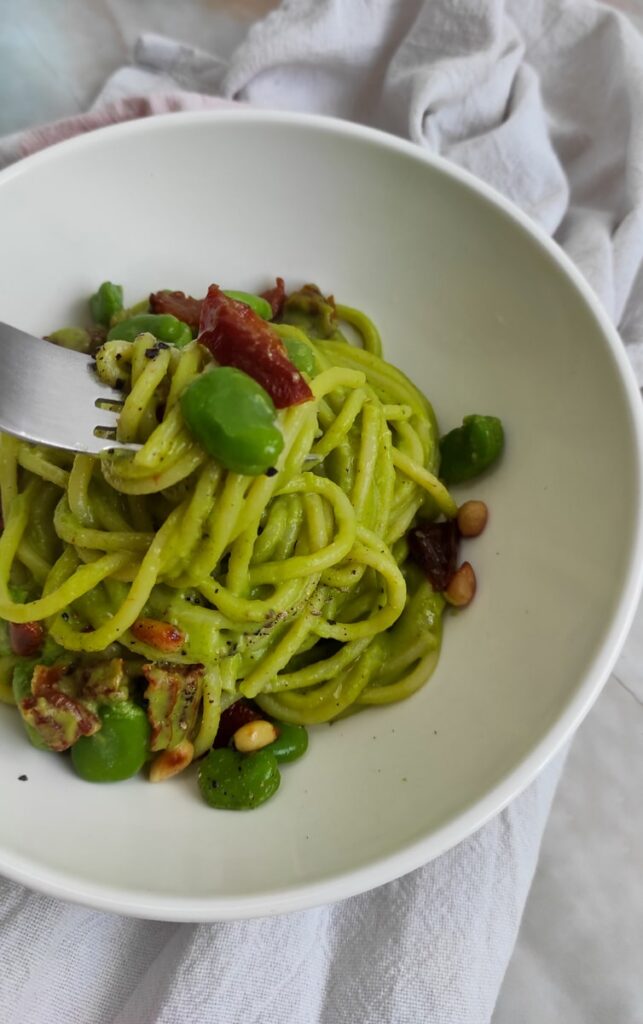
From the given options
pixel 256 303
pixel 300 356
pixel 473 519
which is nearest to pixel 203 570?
pixel 300 356

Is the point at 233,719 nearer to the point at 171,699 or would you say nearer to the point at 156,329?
the point at 171,699

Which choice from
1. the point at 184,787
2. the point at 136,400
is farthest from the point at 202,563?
the point at 184,787

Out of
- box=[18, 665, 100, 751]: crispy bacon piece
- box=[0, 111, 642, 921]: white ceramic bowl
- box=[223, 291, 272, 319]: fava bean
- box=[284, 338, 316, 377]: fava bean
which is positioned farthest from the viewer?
box=[223, 291, 272, 319]: fava bean

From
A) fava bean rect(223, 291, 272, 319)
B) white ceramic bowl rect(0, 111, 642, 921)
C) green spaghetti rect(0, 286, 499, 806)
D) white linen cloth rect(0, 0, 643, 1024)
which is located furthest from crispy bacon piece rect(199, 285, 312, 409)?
white linen cloth rect(0, 0, 643, 1024)

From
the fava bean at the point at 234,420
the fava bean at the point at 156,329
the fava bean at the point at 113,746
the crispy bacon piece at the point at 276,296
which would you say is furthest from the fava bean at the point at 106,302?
the fava bean at the point at 113,746

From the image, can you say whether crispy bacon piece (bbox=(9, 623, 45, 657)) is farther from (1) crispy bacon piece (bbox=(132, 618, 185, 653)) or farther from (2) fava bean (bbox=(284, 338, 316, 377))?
(2) fava bean (bbox=(284, 338, 316, 377))

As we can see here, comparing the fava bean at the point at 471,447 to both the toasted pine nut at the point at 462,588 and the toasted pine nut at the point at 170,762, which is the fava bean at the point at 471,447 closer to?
the toasted pine nut at the point at 462,588
